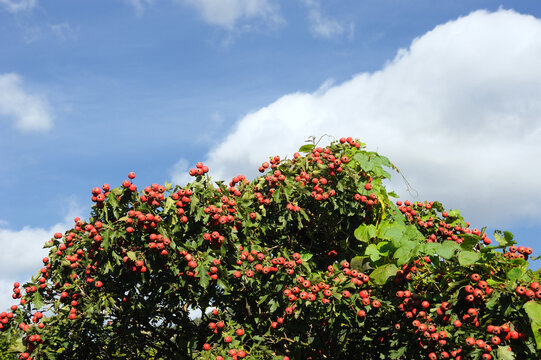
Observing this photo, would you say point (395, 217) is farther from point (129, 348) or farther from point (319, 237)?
point (129, 348)

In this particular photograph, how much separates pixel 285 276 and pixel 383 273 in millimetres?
1350

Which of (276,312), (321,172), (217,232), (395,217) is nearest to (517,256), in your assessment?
(395,217)

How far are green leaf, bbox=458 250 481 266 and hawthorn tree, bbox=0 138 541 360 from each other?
5 cm

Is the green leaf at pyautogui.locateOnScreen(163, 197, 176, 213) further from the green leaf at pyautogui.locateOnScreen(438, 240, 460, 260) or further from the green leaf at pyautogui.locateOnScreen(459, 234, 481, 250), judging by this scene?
the green leaf at pyautogui.locateOnScreen(459, 234, 481, 250)

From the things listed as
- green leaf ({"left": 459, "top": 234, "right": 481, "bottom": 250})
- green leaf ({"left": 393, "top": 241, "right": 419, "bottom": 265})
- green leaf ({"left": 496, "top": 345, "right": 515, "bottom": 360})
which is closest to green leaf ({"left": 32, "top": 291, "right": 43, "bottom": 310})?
green leaf ({"left": 393, "top": 241, "right": 419, "bottom": 265})

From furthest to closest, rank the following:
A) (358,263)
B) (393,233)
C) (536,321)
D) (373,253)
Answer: (358,263) → (373,253) → (393,233) → (536,321)

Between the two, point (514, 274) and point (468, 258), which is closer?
point (514, 274)

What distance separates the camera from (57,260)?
7.82 m

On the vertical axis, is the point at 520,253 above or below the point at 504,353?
above

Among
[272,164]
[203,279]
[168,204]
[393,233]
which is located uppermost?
[272,164]

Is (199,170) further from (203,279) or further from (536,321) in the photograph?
(536,321)

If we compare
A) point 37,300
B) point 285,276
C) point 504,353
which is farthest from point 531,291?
point 37,300

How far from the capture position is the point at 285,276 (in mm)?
6746

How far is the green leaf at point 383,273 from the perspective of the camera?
6.48 metres
